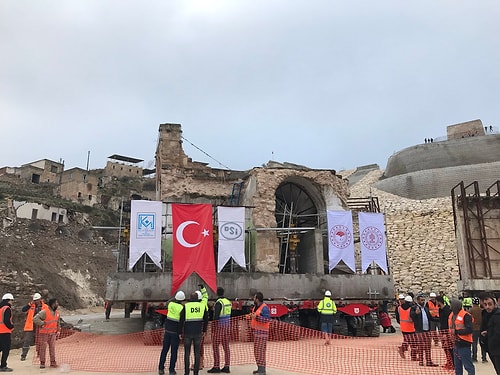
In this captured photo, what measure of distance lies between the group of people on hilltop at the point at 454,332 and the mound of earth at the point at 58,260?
2022 centimetres

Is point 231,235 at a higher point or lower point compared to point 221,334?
higher

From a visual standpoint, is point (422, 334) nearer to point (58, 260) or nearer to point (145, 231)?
point (145, 231)

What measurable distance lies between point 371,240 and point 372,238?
9 cm

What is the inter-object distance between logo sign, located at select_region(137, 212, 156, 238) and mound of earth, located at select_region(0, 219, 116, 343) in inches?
494

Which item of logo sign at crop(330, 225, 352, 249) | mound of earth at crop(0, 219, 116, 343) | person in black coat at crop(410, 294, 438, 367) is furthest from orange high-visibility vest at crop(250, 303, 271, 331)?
mound of earth at crop(0, 219, 116, 343)

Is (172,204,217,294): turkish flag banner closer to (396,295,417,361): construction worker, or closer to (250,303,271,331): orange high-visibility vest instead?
(250,303,271,331): orange high-visibility vest

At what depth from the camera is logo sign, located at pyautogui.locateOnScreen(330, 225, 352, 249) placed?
15.0 m

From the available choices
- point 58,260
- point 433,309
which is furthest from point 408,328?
point 58,260

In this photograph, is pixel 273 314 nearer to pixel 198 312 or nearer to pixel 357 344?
pixel 357 344

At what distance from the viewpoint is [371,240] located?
15.3m

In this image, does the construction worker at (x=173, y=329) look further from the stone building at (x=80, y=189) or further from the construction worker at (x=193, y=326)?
the stone building at (x=80, y=189)

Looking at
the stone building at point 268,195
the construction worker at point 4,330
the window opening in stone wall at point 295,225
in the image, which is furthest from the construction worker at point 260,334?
the window opening in stone wall at point 295,225

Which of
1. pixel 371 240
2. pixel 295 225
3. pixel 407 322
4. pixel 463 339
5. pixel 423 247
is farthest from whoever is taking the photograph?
pixel 423 247

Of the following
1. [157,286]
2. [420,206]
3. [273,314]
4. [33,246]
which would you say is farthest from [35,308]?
[420,206]
